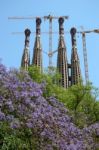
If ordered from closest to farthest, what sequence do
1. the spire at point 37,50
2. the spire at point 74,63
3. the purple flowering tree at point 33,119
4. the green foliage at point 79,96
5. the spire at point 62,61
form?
the purple flowering tree at point 33,119
the green foliage at point 79,96
the spire at point 62,61
the spire at point 74,63
the spire at point 37,50

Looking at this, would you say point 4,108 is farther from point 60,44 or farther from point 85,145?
point 60,44

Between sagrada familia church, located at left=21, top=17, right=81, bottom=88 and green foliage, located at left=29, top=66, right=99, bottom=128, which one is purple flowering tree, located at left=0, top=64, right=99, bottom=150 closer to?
green foliage, located at left=29, top=66, right=99, bottom=128

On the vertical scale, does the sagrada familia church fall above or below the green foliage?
above

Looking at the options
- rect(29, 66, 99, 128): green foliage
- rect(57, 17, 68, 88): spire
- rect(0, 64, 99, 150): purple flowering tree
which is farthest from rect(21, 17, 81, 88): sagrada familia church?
rect(0, 64, 99, 150): purple flowering tree

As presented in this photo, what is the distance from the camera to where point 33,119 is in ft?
35.9

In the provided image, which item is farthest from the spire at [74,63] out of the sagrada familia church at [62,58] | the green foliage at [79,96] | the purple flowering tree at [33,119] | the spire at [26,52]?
the purple flowering tree at [33,119]

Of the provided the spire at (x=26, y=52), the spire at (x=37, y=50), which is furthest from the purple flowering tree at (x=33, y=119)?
the spire at (x=26, y=52)

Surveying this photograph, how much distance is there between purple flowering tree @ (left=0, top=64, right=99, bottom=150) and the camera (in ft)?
35.7

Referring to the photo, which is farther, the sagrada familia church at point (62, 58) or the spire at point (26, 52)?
the spire at point (26, 52)

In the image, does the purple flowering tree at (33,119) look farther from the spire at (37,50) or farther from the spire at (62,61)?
the spire at (37,50)

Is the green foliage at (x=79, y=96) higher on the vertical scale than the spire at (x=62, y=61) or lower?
lower

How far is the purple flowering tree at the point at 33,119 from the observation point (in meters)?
10.9

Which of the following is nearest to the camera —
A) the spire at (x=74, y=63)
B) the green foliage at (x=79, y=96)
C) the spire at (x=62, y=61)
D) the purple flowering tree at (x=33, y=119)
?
the purple flowering tree at (x=33, y=119)

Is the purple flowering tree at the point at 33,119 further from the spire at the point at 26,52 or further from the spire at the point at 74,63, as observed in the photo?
the spire at the point at 26,52
